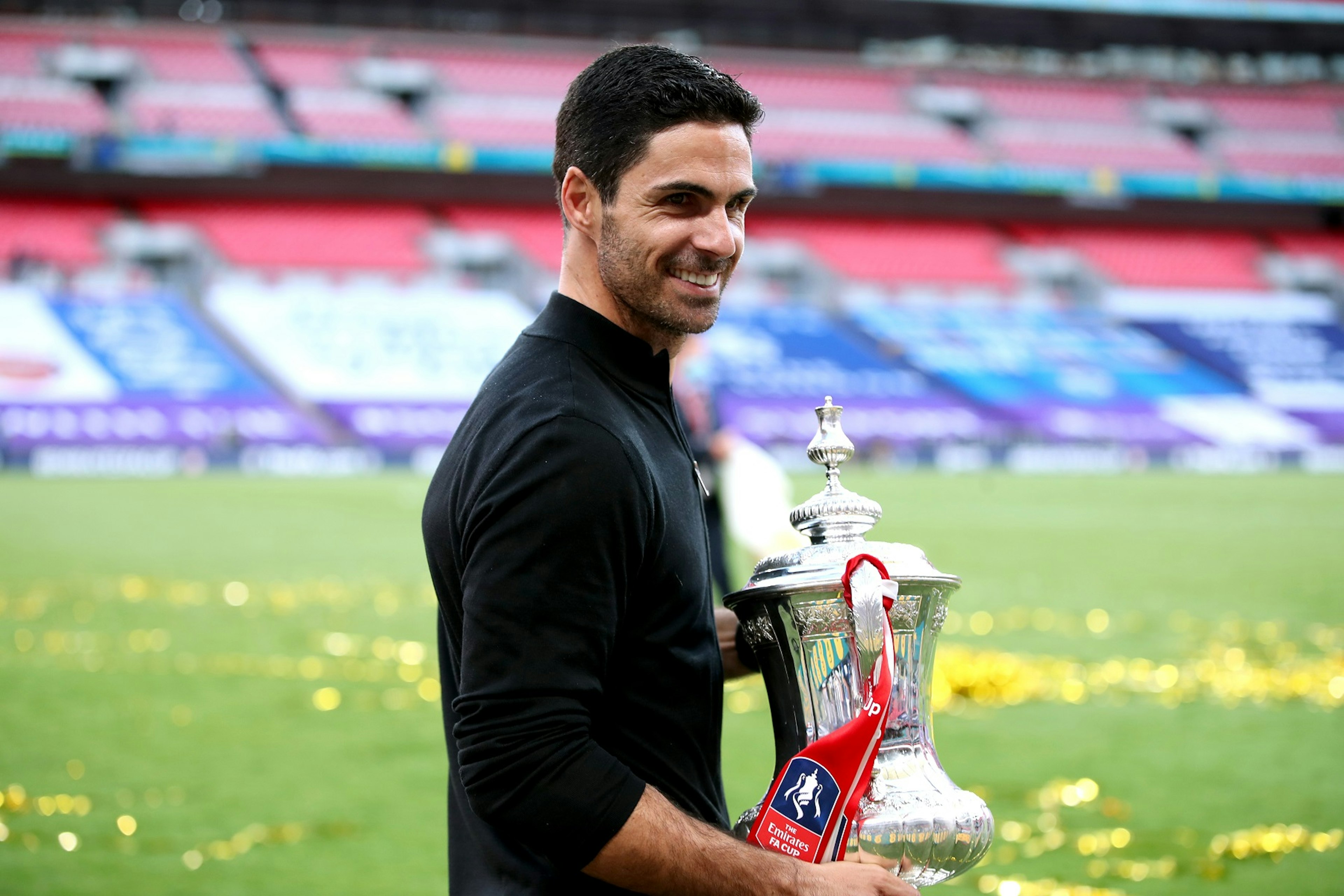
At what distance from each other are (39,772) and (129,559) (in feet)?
23.4

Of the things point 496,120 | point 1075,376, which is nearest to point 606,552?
point 1075,376

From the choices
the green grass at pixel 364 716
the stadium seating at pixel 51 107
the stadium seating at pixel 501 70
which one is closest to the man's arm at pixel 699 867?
the green grass at pixel 364 716

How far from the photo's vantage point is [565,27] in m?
33.8

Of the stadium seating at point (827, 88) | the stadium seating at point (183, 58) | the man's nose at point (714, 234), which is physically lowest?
the man's nose at point (714, 234)

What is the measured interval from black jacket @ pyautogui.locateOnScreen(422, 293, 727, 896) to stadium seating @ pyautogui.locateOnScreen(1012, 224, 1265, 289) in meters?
32.2

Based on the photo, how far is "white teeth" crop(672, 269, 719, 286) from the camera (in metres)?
1.66

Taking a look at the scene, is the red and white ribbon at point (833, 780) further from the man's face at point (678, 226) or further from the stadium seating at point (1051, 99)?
the stadium seating at point (1051, 99)

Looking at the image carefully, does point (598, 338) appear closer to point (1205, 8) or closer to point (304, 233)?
point (304, 233)

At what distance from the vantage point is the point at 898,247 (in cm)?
3192

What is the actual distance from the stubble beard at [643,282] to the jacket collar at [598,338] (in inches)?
1.5

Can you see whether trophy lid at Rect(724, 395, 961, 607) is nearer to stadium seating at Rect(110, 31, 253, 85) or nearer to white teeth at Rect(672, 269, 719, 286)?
white teeth at Rect(672, 269, 719, 286)

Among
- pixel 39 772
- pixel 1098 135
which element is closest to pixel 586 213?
pixel 39 772

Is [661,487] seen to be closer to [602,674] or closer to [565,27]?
[602,674]

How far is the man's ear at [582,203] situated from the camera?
167 cm
